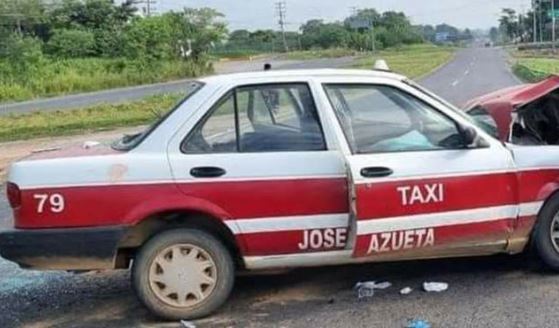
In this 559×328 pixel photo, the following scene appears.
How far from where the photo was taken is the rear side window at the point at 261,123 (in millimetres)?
4832

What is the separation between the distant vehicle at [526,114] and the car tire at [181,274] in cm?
226

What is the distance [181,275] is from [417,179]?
5.64 ft

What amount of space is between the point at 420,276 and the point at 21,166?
9.84 feet

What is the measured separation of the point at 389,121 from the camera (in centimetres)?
510

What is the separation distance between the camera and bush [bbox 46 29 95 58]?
5850cm

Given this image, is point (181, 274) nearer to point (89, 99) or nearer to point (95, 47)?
point (89, 99)

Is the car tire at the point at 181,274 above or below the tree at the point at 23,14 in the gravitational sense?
below

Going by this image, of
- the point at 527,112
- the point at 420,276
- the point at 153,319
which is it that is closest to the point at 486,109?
the point at 527,112

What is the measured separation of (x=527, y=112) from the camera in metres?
5.93

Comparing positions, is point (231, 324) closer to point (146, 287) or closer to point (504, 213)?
point (146, 287)

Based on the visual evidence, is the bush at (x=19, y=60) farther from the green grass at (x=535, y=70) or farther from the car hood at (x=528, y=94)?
the car hood at (x=528, y=94)

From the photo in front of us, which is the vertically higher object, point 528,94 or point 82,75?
point 528,94

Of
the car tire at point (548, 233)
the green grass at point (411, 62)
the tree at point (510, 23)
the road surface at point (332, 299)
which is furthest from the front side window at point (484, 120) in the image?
the tree at point (510, 23)

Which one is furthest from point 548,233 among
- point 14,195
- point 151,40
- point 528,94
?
point 151,40
